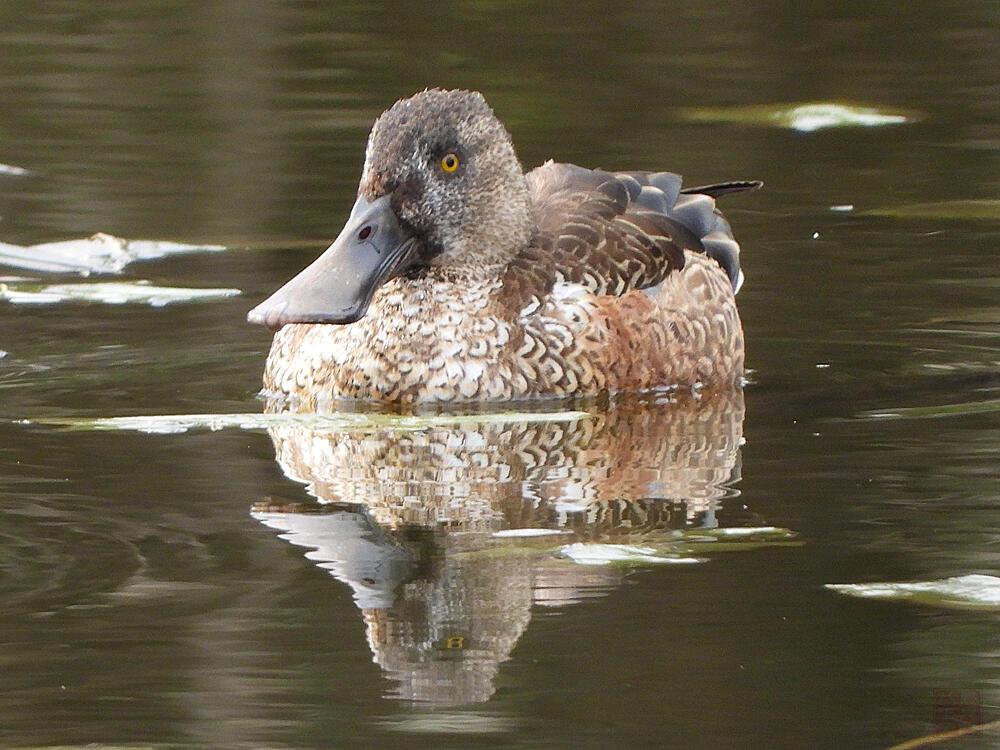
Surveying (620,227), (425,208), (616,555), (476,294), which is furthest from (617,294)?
(616,555)

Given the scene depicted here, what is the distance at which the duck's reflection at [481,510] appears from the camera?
18.1 feet

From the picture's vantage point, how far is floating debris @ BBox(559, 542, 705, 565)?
6148mm

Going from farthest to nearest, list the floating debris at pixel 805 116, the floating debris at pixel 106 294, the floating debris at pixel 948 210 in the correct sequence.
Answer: the floating debris at pixel 805 116 < the floating debris at pixel 948 210 < the floating debris at pixel 106 294

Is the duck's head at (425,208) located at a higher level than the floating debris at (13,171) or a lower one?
lower

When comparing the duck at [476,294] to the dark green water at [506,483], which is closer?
the dark green water at [506,483]

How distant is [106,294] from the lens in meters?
10.5

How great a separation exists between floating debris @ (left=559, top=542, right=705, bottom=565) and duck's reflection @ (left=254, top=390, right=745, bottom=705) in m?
0.05

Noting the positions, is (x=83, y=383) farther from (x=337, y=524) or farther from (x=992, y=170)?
(x=992, y=170)

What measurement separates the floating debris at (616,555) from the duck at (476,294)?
240 centimetres

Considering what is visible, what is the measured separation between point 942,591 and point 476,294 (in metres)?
3.56

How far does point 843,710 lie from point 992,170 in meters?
8.60

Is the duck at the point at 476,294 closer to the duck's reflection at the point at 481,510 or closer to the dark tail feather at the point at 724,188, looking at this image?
the duck's reflection at the point at 481,510

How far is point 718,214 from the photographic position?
10.7 meters

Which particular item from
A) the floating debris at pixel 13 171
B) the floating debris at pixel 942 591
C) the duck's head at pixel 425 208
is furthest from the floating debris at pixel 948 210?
the floating debris at pixel 942 591
